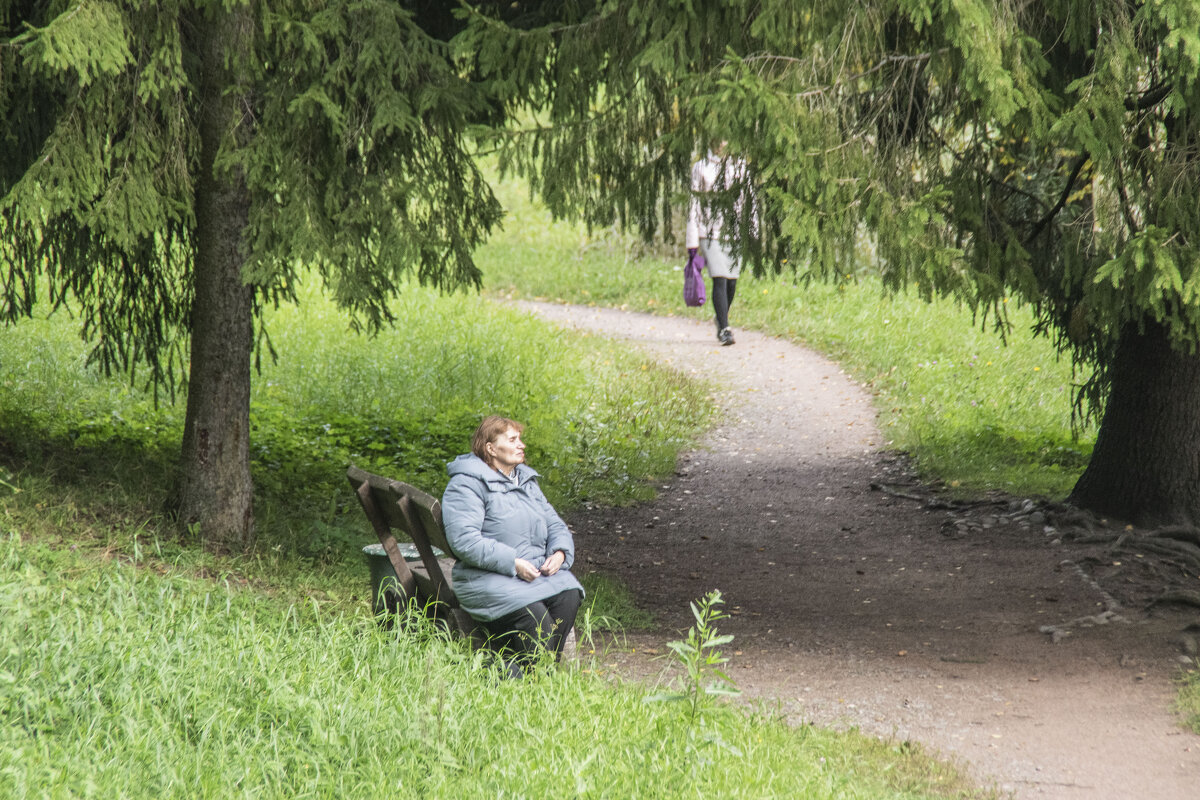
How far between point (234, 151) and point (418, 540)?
2.39 metres

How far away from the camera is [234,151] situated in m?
5.78

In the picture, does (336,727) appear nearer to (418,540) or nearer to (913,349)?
(418,540)

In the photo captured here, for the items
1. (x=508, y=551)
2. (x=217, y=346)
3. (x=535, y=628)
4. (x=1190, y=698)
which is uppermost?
(x=217, y=346)

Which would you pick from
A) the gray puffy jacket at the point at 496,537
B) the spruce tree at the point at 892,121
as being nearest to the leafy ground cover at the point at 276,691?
the gray puffy jacket at the point at 496,537

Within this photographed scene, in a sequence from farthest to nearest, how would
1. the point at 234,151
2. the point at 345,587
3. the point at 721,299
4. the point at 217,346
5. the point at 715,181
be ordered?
the point at 721,299
the point at 217,346
the point at 345,587
the point at 715,181
the point at 234,151

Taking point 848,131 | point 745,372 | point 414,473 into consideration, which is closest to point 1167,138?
point 848,131

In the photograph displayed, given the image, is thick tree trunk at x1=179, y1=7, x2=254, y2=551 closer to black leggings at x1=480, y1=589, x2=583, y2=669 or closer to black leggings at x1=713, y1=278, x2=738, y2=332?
black leggings at x1=480, y1=589, x2=583, y2=669

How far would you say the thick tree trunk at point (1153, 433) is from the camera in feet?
24.7

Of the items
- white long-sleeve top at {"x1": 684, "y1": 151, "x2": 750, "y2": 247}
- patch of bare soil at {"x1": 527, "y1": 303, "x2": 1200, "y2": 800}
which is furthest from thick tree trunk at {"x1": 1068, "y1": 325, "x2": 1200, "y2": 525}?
white long-sleeve top at {"x1": 684, "y1": 151, "x2": 750, "y2": 247}

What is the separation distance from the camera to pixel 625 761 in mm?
3678

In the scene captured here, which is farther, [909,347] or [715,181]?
[909,347]

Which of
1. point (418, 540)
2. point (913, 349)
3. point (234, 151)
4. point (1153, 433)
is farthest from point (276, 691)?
point (913, 349)

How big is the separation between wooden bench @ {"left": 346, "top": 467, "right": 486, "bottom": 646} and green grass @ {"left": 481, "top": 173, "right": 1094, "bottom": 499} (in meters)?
2.03

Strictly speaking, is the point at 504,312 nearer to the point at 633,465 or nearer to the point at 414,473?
the point at 633,465
